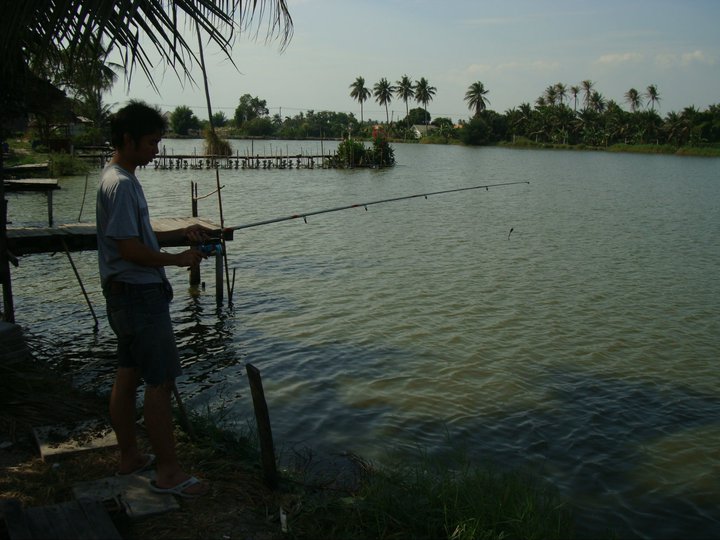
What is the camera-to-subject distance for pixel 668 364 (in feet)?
28.1

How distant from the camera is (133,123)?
3549 mm

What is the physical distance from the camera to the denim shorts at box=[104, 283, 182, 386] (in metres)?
3.53

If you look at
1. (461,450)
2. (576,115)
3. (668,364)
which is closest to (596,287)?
(668,364)

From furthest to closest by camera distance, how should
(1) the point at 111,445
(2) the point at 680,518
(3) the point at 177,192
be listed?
(3) the point at 177,192, (2) the point at 680,518, (1) the point at 111,445

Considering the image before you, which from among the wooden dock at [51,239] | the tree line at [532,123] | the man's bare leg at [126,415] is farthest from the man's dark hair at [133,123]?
the tree line at [532,123]

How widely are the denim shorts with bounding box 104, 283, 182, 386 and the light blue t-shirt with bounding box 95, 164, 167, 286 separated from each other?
0.07 m

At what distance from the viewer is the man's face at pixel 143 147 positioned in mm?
3567

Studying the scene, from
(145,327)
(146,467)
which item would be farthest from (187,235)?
(146,467)

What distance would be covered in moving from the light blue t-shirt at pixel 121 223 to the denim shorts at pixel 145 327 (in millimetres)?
73

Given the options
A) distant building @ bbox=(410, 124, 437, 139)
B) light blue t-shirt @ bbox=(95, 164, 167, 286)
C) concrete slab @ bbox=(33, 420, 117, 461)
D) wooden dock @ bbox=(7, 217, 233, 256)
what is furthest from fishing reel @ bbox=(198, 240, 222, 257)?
distant building @ bbox=(410, 124, 437, 139)

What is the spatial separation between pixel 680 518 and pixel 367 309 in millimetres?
6334

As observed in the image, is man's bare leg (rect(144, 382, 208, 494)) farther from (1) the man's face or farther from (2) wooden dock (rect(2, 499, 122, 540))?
(1) the man's face

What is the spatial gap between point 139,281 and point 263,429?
3.71 feet

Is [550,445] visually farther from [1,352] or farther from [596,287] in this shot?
[596,287]
